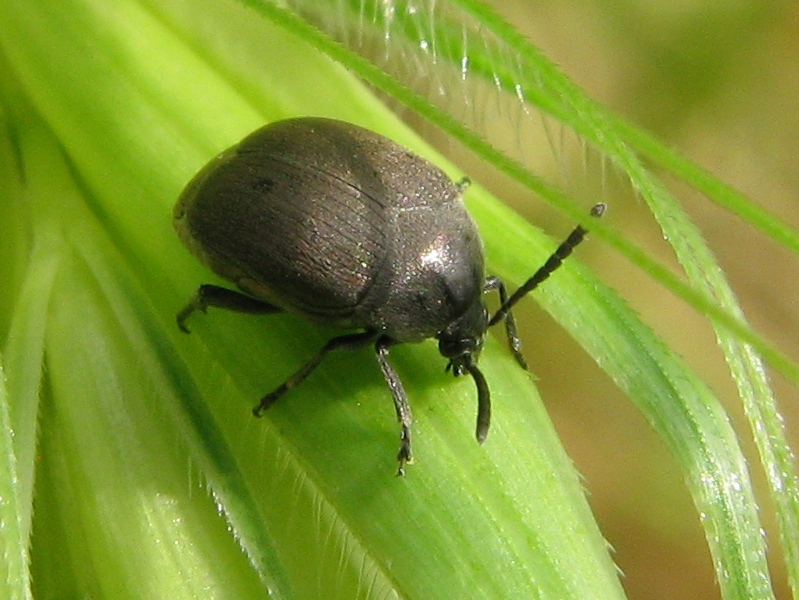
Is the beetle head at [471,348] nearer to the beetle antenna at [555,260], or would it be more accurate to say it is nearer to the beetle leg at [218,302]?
the beetle antenna at [555,260]

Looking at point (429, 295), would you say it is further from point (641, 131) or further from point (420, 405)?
point (641, 131)

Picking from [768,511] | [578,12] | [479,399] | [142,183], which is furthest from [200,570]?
[578,12]

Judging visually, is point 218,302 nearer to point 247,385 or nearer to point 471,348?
point 247,385

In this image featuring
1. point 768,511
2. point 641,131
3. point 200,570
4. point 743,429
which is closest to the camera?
point 641,131

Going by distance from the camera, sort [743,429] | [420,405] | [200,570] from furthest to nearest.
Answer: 1. [743,429]
2. [420,405]
3. [200,570]

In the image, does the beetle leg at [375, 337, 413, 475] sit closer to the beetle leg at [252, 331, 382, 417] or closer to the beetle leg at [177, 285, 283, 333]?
the beetle leg at [252, 331, 382, 417]

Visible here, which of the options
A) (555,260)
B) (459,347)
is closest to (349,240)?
(459,347)

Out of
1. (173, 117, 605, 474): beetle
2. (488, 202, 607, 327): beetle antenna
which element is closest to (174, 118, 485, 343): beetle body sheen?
(173, 117, 605, 474): beetle
